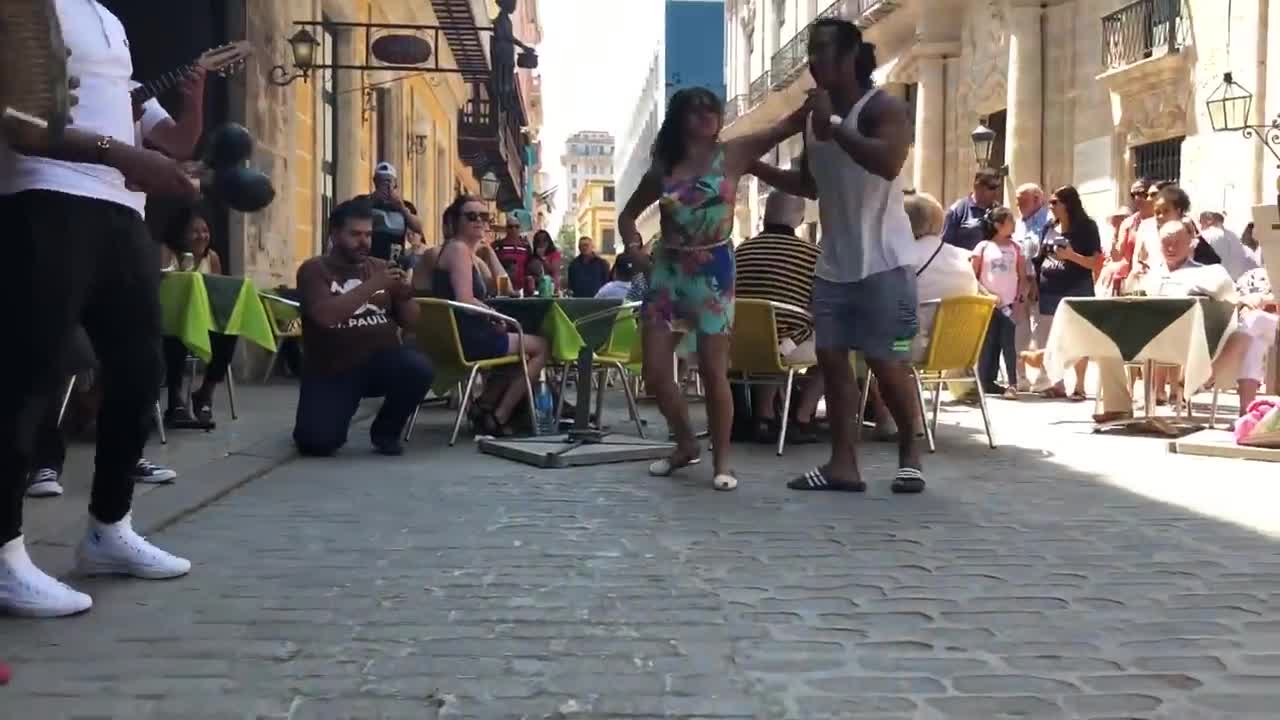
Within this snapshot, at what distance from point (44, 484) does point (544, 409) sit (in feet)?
12.2

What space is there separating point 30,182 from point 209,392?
4.62 m

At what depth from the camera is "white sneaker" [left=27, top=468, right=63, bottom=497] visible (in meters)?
5.11

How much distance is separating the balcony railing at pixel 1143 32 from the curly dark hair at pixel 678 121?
12857mm

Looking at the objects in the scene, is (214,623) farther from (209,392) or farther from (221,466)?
(209,392)

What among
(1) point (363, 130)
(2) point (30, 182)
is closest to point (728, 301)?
(2) point (30, 182)

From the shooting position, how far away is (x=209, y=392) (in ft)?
25.3

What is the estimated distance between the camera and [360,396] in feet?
22.8

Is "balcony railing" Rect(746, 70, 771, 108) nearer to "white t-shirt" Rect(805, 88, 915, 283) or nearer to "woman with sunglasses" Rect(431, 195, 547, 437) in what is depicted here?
"woman with sunglasses" Rect(431, 195, 547, 437)

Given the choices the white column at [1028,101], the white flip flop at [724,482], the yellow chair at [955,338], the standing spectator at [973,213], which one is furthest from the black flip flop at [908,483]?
the white column at [1028,101]

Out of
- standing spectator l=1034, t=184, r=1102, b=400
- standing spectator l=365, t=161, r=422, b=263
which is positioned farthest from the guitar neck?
standing spectator l=1034, t=184, r=1102, b=400

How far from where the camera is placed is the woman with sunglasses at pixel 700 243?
567cm

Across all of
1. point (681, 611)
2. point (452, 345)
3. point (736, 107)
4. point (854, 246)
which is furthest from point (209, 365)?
point (736, 107)

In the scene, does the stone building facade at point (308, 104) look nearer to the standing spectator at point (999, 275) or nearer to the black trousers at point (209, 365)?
the black trousers at point (209, 365)

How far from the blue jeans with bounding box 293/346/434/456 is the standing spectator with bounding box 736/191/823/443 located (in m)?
1.84
